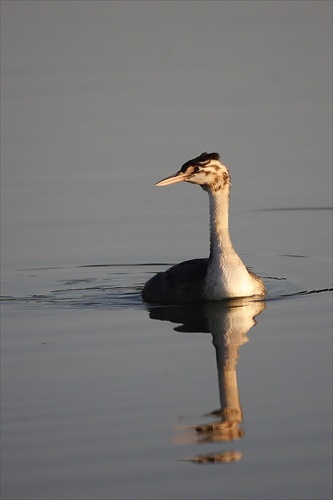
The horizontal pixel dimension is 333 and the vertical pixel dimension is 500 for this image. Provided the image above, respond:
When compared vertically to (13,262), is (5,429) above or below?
below

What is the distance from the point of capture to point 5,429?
11227 millimetres

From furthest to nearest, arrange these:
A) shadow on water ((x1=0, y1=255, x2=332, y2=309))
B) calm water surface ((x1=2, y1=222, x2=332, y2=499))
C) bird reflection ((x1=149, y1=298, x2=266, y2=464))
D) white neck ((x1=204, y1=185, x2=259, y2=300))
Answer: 1. shadow on water ((x1=0, y1=255, x2=332, y2=309))
2. white neck ((x1=204, y1=185, x2=259, y2=300))
3. bird reflection ((x1=149, y1=298, x2=266, y2=464))
4. calm water surface ((x1=2, y1=222, x2=332, y2=499))

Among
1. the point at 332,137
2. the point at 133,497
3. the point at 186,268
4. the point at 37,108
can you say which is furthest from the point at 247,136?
the point at 133,497

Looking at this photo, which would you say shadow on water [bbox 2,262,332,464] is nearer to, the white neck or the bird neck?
the white neck

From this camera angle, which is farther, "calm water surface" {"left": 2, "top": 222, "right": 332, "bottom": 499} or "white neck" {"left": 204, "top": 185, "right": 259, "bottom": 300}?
"white neck" {"left": 204, "top": 185, "right": 259, "bottom": 300}

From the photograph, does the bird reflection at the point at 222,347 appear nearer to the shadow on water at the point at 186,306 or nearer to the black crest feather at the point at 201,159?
the shadow on water at the point at 186,306

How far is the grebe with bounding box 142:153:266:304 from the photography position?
53.6 feet

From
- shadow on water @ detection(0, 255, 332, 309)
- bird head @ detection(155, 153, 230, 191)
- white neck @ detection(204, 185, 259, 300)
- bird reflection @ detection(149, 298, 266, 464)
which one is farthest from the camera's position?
shadow on water @ detection(0, 255, 332, 309)

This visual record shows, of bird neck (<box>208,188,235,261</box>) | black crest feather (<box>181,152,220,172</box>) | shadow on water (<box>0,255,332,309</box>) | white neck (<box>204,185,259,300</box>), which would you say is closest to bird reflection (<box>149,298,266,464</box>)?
white neck (<box>204,185,259,300</box>)

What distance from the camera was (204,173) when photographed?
1669 centimetres

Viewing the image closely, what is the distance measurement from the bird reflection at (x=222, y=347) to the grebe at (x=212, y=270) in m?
0.15

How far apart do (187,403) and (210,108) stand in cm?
1704

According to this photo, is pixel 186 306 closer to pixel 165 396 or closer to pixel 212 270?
pixel 212 270

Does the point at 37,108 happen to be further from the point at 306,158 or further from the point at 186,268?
the point at 186,268
